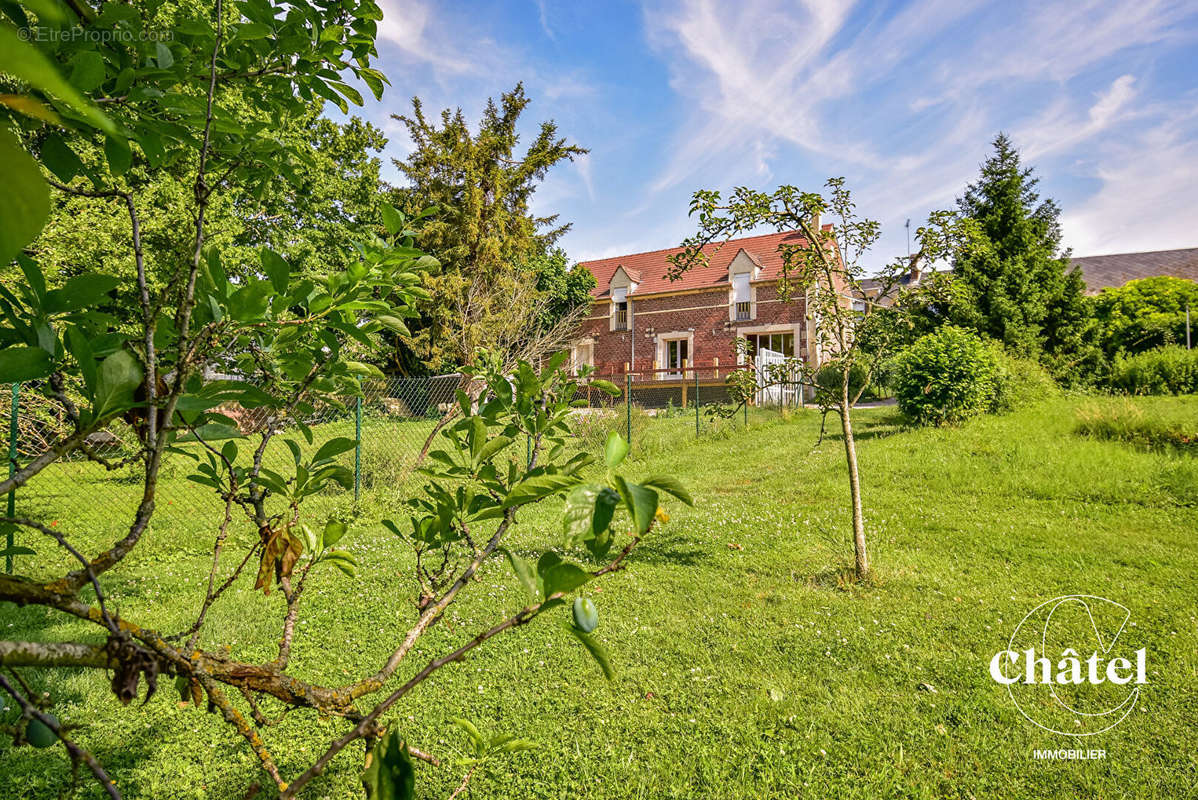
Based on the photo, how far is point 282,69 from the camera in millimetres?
1130

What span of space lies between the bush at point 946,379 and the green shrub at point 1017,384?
177 millimetres

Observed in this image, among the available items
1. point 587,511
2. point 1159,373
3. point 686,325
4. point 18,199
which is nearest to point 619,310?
point 686,325

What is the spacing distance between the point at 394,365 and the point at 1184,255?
46.1 meters

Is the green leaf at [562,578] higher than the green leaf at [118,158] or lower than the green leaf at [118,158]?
lower

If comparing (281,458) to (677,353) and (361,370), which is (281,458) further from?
(677,353)

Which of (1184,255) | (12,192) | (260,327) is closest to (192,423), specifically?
(260,327)

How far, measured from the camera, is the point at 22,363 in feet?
1.91

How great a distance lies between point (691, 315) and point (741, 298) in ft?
7.10

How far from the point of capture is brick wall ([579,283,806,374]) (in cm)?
2281

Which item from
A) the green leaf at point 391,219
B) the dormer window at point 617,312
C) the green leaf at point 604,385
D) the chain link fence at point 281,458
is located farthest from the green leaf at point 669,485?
the dormer window at point 617,312

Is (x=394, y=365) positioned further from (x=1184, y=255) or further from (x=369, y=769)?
(x=1184, y=255)

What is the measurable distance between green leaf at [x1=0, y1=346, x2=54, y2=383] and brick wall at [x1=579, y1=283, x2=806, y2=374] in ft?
74.4

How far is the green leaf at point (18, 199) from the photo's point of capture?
0.22m

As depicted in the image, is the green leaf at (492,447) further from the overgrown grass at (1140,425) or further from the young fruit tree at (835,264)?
the overgrown grass at (1140,425)
